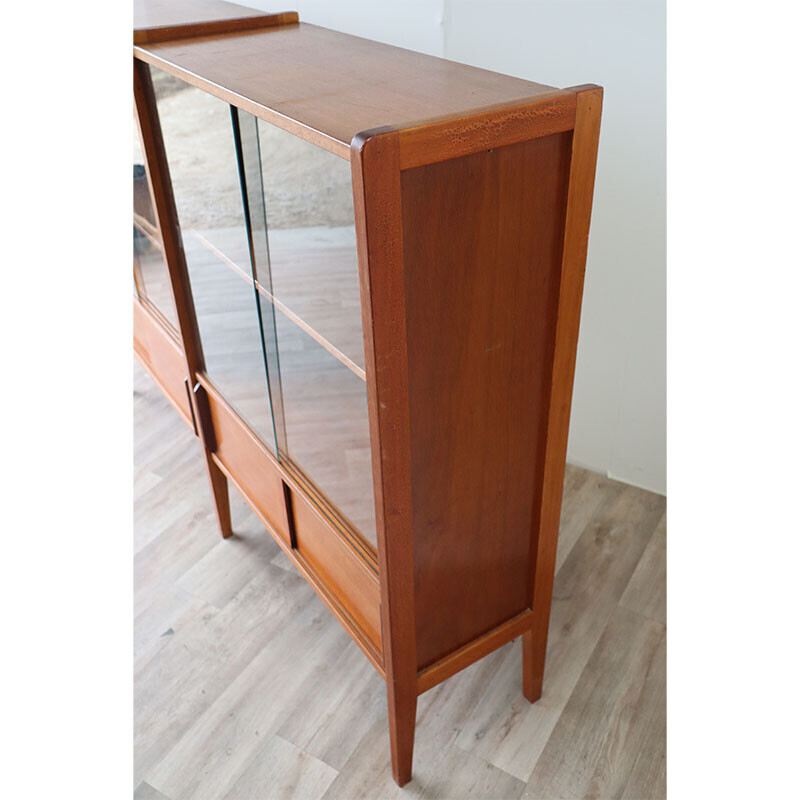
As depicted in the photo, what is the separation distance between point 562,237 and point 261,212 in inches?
18.8

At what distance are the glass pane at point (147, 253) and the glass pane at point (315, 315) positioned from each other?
1.24ft

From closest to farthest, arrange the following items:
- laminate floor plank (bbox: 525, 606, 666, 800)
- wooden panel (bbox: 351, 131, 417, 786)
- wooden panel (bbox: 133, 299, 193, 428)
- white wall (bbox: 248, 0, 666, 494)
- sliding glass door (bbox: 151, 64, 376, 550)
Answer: wooden panel (bbox: 351, 131, 417, 786) < sliding glass door (bbox: 151, 64, 376, 550) < laminate floor plank (bbox: 525, 606, 666, 800) < white wall (bbox: 248, 0, 666, 494) < wooden panel (bbox: 133, 299, 193, 428)

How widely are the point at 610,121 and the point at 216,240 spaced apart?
0.82m

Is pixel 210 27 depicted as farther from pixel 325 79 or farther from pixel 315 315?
pixel 315 315

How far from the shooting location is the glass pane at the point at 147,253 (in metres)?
1.46

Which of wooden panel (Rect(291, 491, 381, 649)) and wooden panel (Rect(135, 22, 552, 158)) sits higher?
wooden panel (Rect(135, 22, 552, 158))

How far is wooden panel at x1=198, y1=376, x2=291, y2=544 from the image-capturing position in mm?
1452

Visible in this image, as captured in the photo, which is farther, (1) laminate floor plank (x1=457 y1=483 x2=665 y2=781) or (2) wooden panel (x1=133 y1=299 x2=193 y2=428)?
(2) wooden panel (x1=133 y1=299 x2=193 y2=428)

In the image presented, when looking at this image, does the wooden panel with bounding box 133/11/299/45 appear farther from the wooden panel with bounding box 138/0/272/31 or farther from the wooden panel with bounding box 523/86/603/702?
the wooden panel with bounding box 523/86/603/702

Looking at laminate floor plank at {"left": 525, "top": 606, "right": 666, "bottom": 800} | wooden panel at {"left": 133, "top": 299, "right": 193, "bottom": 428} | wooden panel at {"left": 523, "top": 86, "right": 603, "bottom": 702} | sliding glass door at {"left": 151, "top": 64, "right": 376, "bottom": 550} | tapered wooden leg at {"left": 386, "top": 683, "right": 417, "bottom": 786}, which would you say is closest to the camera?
wooden panel at {"left": 523, "top": 86, "right": 603, "bottom": 702}

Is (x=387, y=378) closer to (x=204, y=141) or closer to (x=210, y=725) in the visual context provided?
(x=204, y=141)

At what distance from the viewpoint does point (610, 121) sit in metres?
1.52

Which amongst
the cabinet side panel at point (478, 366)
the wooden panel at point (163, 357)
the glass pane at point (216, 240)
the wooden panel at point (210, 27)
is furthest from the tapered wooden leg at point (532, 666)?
the wooden panel at point (210, 27)

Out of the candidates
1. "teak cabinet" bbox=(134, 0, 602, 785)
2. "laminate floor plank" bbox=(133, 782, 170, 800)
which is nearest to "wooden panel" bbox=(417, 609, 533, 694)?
"teak cabinet" bbox=(134, 0, 602, 785)
